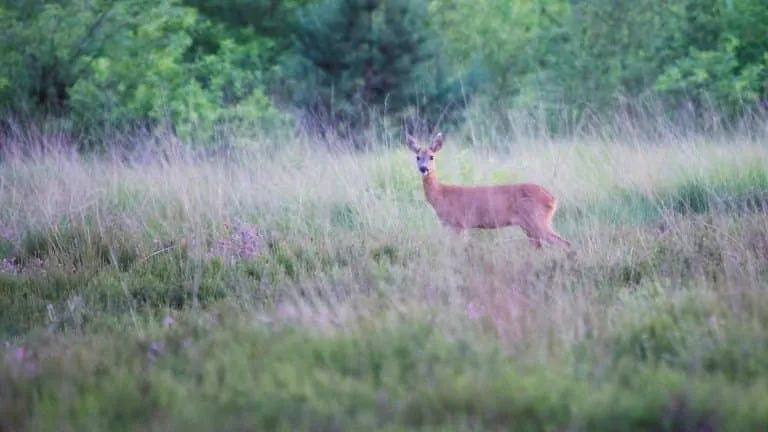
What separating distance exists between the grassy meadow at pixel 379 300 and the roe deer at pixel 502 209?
0.31 metres

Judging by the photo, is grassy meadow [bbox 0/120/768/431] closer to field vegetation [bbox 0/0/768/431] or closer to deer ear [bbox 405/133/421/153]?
field vegetation [bbox 0/0/768/431]

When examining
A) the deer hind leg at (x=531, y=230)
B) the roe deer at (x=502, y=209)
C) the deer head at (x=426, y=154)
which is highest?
the deer head at (x=426, y=154)

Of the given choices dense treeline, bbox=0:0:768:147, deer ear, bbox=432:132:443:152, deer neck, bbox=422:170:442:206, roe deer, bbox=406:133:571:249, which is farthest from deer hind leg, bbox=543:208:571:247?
dense treeline, bbox=0:0:768:147

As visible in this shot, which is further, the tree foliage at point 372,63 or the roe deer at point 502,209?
the tree foliage at point 372,63

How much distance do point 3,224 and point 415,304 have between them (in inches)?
197

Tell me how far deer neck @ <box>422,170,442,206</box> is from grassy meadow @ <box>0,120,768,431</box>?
0.23 m

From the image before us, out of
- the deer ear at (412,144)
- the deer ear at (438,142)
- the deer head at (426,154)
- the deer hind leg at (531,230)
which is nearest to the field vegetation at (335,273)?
the deer hind leg at (531,230)

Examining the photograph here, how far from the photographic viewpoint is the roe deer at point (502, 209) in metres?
8.49

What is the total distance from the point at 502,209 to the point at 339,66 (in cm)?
1092

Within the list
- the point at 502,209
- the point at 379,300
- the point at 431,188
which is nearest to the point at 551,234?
the point at 502,209

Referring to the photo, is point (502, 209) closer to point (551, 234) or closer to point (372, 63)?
point (551, 234)

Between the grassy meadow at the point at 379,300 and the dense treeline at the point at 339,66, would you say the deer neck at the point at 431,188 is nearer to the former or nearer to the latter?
the grassy meadow at the point at 379,300

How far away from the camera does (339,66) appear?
1902cm

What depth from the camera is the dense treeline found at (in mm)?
16984
